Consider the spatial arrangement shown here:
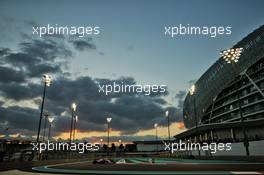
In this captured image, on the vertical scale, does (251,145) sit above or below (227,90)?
below

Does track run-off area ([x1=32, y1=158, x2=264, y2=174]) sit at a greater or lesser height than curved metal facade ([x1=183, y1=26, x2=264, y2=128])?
lesser

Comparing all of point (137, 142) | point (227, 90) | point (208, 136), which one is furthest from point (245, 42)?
point (137, 142)

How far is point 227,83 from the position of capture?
83.4m

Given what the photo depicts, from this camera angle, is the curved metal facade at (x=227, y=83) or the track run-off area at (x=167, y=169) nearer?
the track run-off area at (x=167, y=169)

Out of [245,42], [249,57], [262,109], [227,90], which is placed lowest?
[262,109]

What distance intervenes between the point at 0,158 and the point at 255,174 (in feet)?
72.3

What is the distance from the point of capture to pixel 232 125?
230 feet

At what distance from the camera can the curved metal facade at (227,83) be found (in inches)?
2822

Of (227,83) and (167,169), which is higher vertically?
(227,83)

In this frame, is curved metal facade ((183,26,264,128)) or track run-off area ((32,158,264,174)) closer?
track run-off area ((32,158,264,174))

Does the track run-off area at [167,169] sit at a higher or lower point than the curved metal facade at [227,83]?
lower

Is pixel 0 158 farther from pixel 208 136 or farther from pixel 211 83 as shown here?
pixel 211 83

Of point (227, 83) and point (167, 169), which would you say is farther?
point (227, 83)

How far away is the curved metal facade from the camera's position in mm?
71688
